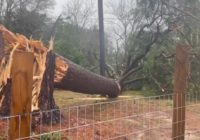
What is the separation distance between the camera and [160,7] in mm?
10602

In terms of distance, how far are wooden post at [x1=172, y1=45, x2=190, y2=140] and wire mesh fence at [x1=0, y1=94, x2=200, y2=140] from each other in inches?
15.4

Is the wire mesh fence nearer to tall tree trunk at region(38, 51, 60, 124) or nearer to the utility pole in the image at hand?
tall tree trunk at region(38, 51, 60, 124)

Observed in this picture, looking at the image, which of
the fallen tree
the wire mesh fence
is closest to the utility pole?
the wire mesh fence

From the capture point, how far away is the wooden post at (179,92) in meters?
4.39

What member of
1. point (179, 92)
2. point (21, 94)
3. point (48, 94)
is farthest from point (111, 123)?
point (21, 94)

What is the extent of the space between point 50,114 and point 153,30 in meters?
6.22

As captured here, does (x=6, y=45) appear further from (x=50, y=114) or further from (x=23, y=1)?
(x=23, y=1)

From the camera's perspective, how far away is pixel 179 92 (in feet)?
14.4

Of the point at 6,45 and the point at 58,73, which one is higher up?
the point at 6,45

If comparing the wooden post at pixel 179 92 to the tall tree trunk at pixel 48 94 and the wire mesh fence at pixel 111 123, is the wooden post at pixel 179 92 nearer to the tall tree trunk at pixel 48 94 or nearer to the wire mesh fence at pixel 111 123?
the wire mesh fence at pixel 111 123

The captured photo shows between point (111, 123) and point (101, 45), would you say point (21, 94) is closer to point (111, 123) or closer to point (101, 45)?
point (111, 123)

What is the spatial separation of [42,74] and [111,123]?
1.27m

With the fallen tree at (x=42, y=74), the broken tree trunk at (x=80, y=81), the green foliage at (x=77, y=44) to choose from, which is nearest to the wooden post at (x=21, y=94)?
the fallen tree at (x=42, y=74)

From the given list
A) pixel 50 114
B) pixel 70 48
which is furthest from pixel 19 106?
pixel 70 48
